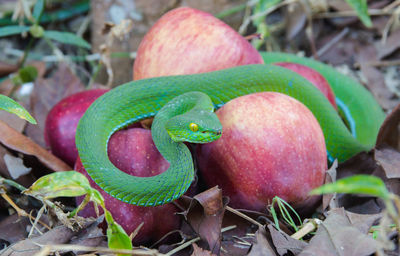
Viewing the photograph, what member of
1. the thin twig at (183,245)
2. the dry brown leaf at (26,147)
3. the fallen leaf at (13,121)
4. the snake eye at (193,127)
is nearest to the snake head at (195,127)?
the snake eye at (193,127)

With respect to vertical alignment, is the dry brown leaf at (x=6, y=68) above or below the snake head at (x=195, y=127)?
below

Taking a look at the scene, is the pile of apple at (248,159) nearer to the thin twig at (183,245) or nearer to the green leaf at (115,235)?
the thin twig at (183,245)

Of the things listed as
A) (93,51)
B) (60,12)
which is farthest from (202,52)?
(60,12)

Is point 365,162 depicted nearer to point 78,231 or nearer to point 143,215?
point 143,215

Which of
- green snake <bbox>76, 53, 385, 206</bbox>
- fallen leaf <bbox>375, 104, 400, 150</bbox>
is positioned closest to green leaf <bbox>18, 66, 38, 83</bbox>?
green snake <bbox>76, 53, 385, 206</bbox>

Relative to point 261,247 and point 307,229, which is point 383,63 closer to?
point 307,229
